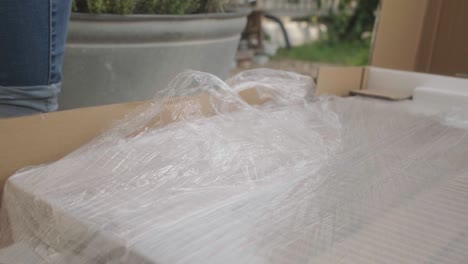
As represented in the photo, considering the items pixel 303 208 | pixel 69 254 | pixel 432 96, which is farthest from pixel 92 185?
pixel 432 96

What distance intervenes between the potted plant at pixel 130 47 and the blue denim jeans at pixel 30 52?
0.67ft

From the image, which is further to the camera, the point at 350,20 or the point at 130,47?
the point at 350,20

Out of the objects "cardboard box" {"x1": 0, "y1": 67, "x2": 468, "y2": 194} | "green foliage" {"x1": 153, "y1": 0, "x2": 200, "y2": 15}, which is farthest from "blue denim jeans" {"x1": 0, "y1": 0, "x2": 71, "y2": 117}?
"green foliage" {"x1": 153, "y1": 0, "x2": 200, "y2": 15}

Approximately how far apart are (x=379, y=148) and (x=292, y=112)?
0.15m

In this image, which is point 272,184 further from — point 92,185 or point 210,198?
point 92,185

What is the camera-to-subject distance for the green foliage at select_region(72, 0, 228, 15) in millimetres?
772

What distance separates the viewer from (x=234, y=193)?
403mm

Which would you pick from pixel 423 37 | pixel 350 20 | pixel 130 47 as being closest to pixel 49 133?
pixel 130 47

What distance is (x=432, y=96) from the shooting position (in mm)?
883

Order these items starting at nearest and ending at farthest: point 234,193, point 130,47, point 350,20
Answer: point 234,193
point 130,47
point 350,20

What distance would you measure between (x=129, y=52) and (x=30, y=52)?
0.96ft

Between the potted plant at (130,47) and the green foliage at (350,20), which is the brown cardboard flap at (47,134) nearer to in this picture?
the potted plant at (130,47)

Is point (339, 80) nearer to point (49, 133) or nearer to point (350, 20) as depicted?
point (49, 133)

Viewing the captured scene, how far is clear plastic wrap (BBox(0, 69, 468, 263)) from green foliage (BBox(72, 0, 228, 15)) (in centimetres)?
27
